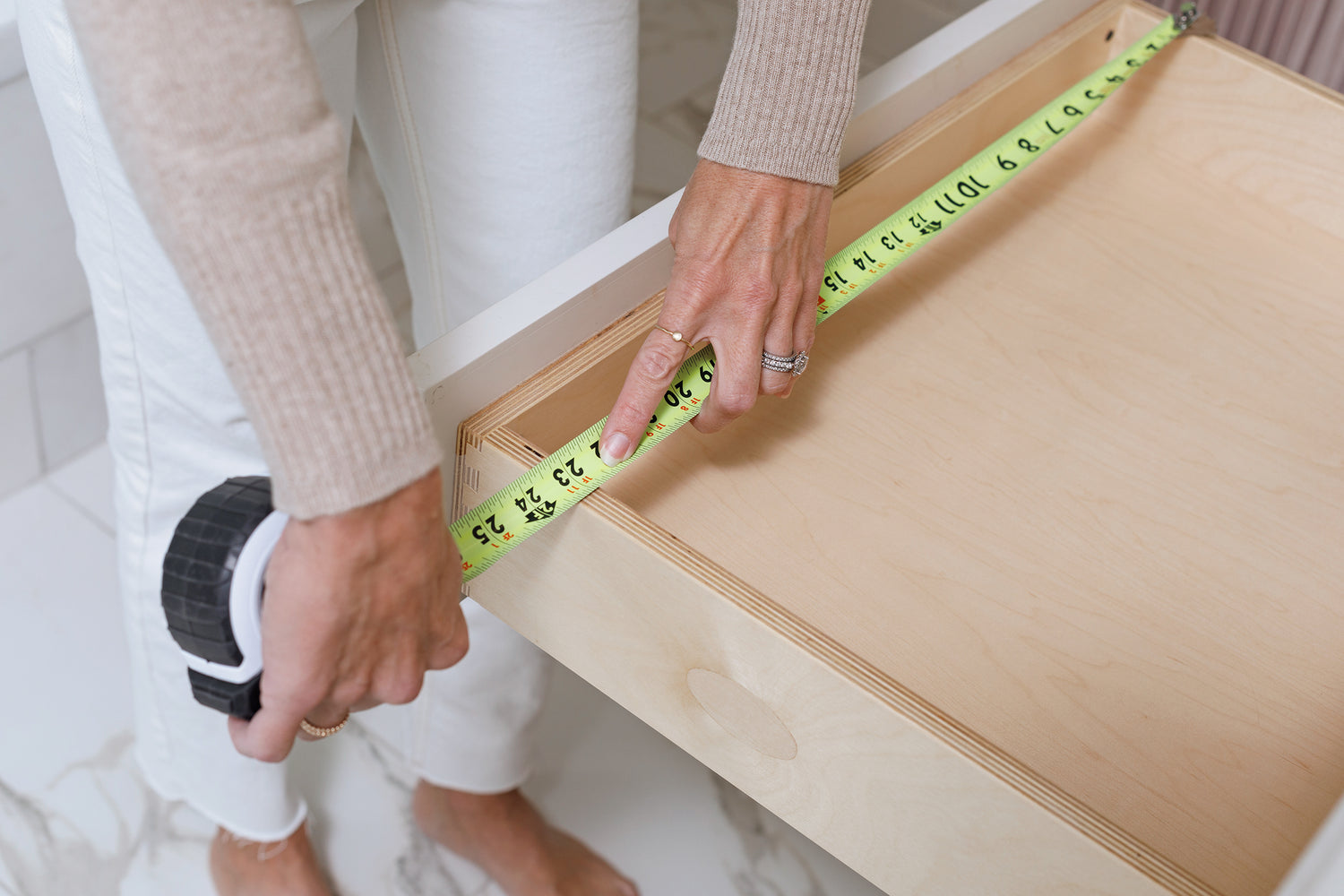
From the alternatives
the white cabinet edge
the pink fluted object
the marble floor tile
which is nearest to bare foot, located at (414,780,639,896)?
the marble floor tile

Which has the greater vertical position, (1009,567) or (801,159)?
(801,159)

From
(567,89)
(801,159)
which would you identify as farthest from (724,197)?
(567,89)

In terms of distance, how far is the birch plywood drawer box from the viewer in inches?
20.7

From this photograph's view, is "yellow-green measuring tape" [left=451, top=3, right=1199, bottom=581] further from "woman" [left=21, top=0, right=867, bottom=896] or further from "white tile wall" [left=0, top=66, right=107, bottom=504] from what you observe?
"white tile wall" [left=0, top=66, right=107, bottom=504]

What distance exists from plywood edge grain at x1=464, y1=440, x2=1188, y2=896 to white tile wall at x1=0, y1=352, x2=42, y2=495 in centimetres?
83

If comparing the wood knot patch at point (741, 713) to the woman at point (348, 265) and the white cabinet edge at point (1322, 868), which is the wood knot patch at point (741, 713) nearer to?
the woman at point (348, 265)

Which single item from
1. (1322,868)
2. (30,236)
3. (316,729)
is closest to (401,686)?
(316,729)

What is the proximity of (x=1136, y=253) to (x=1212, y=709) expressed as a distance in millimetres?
351

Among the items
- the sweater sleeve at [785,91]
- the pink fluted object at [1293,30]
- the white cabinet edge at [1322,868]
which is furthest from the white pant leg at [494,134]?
the pink fluted object at [1293,30]

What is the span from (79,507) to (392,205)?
66cm

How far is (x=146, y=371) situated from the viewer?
0.66m

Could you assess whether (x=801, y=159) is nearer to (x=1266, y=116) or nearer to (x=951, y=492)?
(x=951, y=492)

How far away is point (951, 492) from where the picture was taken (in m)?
0.68

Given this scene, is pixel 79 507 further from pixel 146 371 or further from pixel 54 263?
pixel 146 371
